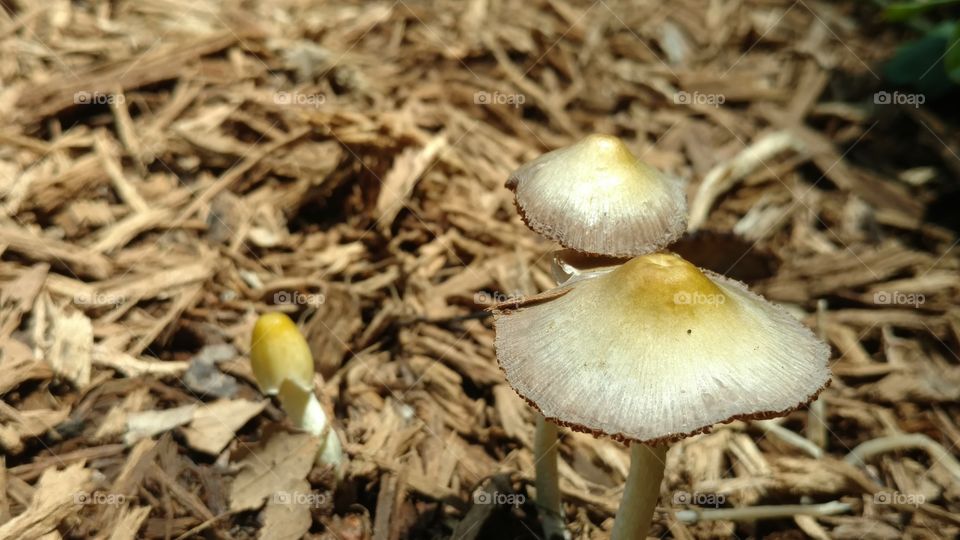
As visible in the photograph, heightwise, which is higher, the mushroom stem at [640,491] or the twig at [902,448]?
the mushroom stem at [640,491]

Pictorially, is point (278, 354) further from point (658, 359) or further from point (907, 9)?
point (907, 9)

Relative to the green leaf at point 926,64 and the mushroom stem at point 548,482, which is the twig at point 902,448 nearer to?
the mushroom stem at point 548,482

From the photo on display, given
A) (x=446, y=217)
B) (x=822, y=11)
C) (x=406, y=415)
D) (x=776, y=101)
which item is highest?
(x=822, y=11)

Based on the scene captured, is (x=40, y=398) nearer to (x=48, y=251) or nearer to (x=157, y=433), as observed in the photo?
(x=157, y=433)

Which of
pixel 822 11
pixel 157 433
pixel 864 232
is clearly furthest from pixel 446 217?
pixel 822 11

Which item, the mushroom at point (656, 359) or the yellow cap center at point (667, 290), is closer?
the mushroom at point (656, 359)

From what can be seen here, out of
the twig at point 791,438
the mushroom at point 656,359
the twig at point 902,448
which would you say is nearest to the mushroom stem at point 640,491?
the mushroom at point 656,359

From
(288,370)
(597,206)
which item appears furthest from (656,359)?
(288,370)
